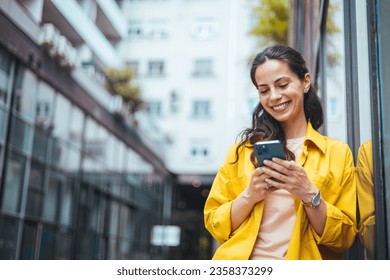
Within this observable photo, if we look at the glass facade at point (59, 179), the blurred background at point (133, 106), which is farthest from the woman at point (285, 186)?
the glass facade at point (59, 179)

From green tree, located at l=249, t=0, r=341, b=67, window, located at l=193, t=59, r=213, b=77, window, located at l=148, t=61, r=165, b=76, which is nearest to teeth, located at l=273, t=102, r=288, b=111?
green tree, located at l=249, t=0, r=341, b=67

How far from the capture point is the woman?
1.29 metres

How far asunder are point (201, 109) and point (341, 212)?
15.7 metres

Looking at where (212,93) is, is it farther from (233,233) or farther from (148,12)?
(233,233)

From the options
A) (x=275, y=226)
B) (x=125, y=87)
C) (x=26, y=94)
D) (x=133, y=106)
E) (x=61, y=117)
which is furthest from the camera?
(x=133, y=106)

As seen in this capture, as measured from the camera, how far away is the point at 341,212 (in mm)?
1312

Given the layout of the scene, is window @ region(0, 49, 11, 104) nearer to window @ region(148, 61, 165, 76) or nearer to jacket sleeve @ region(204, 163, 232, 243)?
jacket sleeve @ region(204, 163, 232, 243)

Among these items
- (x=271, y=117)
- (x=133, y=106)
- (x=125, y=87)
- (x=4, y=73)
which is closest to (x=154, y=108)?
(x=133, y=106)

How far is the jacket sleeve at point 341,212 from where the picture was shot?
1.29 metres

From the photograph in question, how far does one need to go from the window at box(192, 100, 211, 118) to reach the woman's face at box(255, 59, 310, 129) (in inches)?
603

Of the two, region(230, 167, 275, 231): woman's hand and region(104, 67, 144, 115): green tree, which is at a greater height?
region(104, 67, 144, 115): green tree

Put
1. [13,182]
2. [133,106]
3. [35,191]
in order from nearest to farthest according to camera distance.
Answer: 1. [13,182]
2. [35,191]
3. [133,106]

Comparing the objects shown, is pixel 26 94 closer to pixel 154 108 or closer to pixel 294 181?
pixel 294 181

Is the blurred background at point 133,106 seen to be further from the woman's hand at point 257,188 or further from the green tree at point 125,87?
the woman's hand at point 257,188
